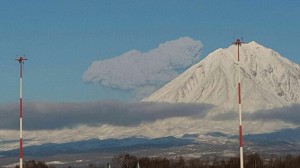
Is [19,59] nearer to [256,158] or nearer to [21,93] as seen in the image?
[21,93]

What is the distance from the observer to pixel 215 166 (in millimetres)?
196000

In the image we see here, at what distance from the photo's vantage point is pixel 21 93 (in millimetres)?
68625

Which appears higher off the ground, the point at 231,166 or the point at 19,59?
the point at 19,59

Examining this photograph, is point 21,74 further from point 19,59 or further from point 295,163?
point 295,163

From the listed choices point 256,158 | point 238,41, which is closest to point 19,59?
point 238,41

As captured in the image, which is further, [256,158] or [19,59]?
[256,158]

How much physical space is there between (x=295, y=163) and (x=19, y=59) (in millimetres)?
139810

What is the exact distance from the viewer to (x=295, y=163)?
197250 millimetres

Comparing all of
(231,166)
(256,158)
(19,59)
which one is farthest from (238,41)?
(256,158)

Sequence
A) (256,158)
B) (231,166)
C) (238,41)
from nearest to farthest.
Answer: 1. (238,41)
2. (231,166)
3. (256,158)

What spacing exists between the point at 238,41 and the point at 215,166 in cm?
13094

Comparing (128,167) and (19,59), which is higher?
(19,59)

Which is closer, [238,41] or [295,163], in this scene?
[238,41]

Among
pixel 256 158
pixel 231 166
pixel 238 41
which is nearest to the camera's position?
pixel 238 41
